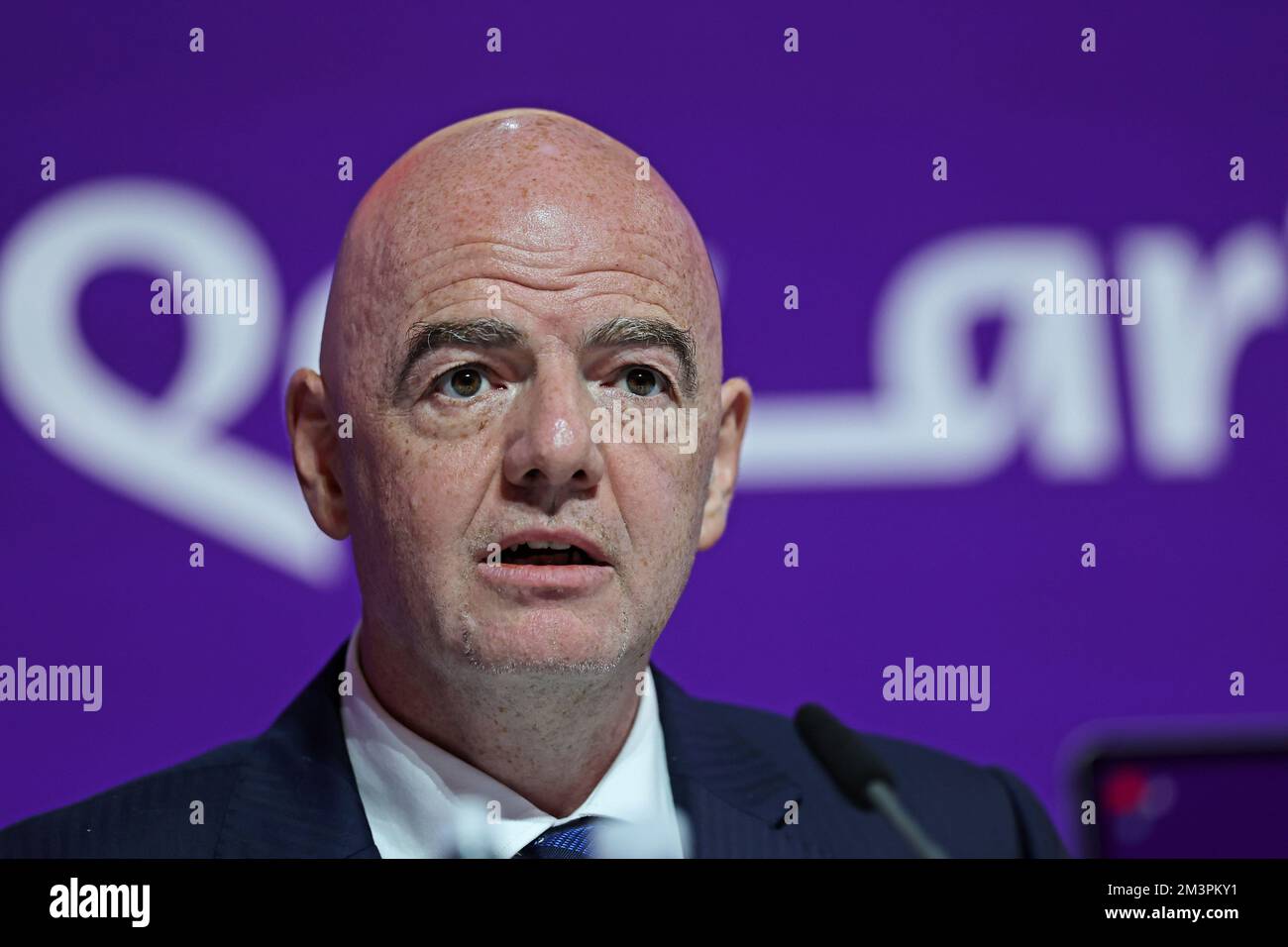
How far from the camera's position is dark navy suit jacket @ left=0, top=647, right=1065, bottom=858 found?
2662 mm

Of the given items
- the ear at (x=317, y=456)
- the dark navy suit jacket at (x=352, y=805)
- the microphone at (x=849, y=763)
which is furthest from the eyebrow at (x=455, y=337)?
the microphone at (x=849, y=763)

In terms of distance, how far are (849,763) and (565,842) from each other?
0.52m

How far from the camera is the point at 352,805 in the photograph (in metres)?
2.65

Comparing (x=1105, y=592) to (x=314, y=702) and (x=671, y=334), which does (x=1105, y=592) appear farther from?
(x=314, y=702)

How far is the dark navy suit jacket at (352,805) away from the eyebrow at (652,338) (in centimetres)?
61

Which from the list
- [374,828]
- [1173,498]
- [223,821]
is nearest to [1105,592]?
[1173,498]

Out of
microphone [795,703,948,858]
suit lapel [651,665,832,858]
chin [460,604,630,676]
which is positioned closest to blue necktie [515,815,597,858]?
suit lapel [651,665,832,858]

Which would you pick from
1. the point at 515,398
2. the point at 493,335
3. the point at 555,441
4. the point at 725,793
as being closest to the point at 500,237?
the point at 493,335

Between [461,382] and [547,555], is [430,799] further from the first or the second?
[461,382]

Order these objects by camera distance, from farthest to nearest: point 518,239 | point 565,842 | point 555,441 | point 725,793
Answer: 1. point 725,793
2. point 565,842
3. point 518,239
4. point 555,441

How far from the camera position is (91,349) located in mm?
3223

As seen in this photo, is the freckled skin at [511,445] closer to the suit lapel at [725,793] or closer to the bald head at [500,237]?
the bald head at [500,237]

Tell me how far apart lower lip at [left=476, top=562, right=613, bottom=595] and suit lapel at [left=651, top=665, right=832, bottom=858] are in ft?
1.47

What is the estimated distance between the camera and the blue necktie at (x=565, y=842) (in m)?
2.72
